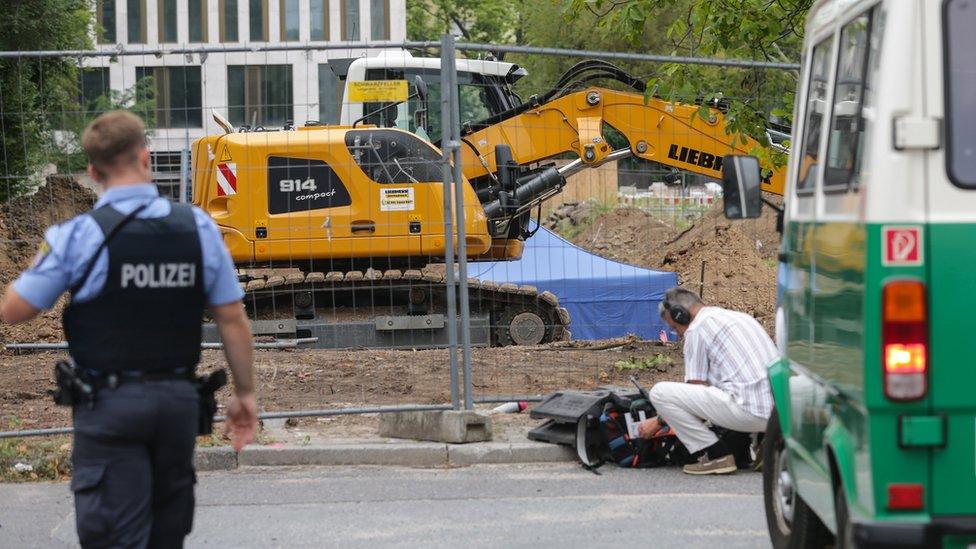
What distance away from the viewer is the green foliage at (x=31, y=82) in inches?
477

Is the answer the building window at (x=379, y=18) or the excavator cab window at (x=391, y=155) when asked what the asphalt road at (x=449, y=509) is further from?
the building window at (x=379, y=18)

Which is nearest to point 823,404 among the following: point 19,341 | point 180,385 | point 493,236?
point 180,385

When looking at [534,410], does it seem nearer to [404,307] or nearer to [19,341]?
[404,307]

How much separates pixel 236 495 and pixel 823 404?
4275 mm

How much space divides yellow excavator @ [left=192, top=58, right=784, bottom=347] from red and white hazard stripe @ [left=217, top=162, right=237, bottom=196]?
12 mm

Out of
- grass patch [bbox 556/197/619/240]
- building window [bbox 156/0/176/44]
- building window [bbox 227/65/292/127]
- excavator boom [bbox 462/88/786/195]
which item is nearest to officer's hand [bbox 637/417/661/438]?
building window [bbox 227/65/292/127]

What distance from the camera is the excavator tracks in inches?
576

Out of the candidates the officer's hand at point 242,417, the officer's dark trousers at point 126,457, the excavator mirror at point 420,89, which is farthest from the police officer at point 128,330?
the excavator mirror at point 420,89

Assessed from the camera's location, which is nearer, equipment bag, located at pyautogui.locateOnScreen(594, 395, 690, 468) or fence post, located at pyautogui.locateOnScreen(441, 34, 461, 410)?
equipment bag, located at pyautogui.locateOnScreen(594, 395, 690, 468)

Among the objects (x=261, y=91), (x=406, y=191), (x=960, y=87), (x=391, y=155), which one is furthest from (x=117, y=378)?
(x=261, y=91)

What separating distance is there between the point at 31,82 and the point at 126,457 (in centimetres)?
1181

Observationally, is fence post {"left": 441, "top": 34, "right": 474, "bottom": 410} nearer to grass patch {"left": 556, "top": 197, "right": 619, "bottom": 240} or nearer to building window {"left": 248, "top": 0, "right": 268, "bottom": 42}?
grass patch {"left": 556, "top": 197, "right": 619, "bottom": 240}

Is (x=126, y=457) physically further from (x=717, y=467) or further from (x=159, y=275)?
(x=717, y=467)

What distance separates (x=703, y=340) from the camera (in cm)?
805
